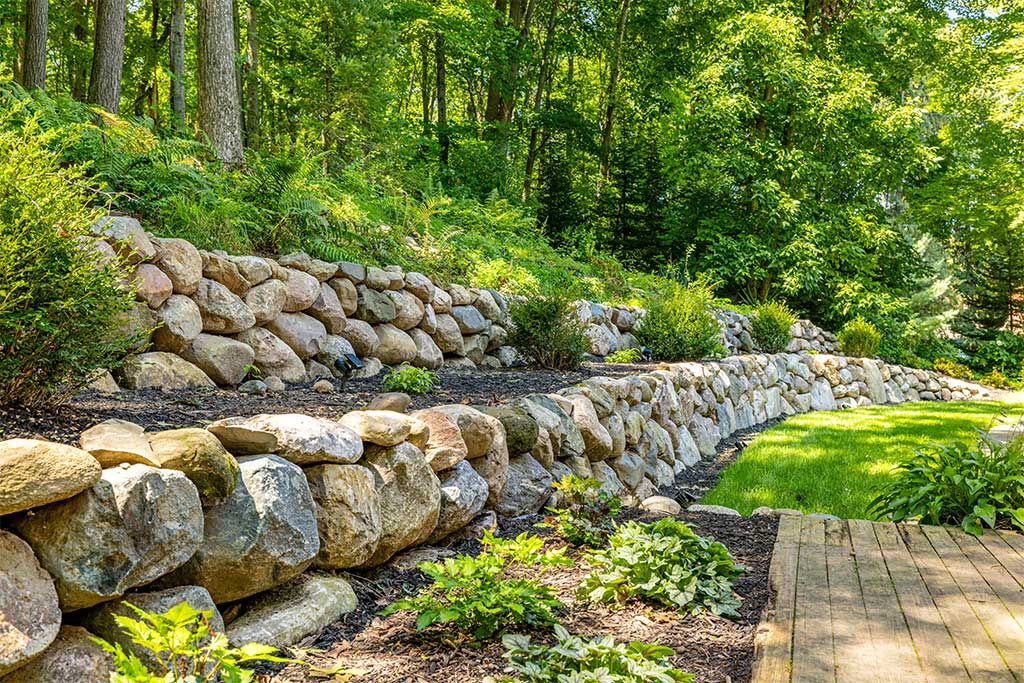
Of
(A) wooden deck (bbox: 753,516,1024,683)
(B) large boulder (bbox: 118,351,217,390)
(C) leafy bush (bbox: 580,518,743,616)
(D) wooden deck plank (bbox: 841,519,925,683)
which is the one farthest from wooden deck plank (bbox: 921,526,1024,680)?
(B) large boulder (bbox: 118,351,217,390)

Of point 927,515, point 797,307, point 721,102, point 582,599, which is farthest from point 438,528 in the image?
point 797,307

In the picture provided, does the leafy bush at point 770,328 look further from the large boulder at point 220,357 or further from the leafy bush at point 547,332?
the large boulder at point 220,357

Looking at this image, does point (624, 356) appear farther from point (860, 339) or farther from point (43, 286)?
point (860, 339)

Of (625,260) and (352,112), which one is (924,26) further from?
(352,112)

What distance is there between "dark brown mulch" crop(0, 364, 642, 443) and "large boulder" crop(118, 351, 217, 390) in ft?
0.38

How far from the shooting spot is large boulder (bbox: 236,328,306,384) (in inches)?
185

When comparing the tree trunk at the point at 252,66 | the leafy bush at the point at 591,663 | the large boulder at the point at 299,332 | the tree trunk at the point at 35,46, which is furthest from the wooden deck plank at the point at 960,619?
the tree trunk at the point at 252,66

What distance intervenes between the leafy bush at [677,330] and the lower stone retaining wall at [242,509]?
4772mm

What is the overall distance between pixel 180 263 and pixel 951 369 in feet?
54.7

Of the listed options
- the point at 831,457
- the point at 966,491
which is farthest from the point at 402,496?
the point at 831,457

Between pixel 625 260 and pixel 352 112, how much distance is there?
22.0 ft

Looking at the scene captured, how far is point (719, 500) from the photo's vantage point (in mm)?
5621

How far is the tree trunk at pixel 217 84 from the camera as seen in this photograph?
8.12m

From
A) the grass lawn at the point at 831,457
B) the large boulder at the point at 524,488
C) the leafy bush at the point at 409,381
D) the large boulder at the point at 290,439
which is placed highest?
the large boulder at the point at 290,439
